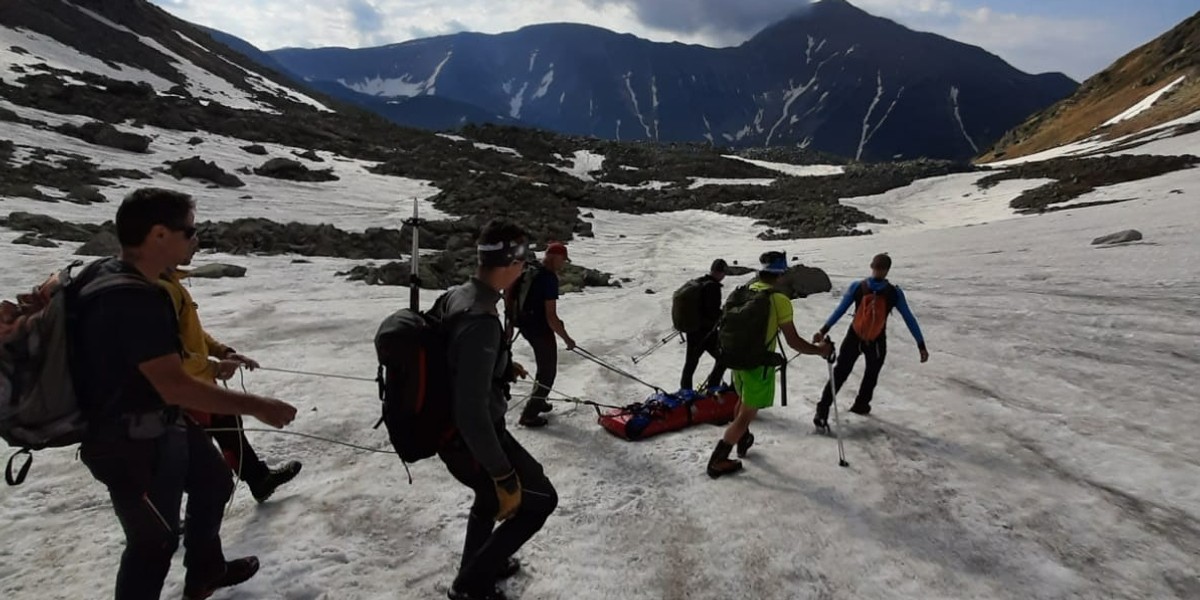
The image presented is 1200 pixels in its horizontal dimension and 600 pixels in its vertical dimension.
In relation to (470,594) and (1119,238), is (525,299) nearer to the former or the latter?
(470,594)

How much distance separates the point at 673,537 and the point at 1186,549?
415 centimetres

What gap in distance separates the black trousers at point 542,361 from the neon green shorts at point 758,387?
8.91 ft

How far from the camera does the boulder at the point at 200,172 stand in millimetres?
36031

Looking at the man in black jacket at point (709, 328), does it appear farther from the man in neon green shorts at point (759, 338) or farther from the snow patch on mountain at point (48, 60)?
the snow patch on mountain at point (48, 60)

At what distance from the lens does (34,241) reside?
59.1 ft

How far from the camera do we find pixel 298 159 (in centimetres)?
4803

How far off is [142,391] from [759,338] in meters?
4.82

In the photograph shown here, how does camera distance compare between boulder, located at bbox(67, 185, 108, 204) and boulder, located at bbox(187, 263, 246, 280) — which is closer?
boulder, located at bbox(187, 263, 246, 280)

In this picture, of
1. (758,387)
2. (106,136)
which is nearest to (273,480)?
(758,387)

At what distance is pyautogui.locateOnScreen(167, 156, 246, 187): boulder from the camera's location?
1419 inches

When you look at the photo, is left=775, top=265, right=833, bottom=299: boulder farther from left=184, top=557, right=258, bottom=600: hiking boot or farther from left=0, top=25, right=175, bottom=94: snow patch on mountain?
left=0, top=25, right=175, bottom=94: snow patch on mountain

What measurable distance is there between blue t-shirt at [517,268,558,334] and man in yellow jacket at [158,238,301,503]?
9.77 feet

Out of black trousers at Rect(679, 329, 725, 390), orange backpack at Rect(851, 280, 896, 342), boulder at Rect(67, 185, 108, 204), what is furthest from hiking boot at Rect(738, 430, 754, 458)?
boulder at Rect(67, 185, 108, 204)

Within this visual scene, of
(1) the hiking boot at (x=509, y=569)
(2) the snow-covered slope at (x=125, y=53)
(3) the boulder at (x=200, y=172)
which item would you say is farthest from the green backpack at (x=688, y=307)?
(2) the snow-covered slope at (x=125, y=53)
